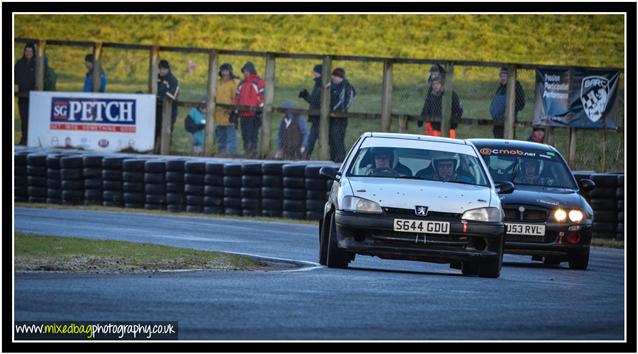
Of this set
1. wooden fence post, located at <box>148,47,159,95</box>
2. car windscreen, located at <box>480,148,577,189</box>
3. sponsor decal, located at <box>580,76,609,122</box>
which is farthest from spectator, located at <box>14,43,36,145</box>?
car windscreen, located at <box>480,148,577,189</box>

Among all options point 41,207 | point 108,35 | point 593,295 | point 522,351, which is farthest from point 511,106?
point 108,35

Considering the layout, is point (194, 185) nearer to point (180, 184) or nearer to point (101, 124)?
point (180, 184)

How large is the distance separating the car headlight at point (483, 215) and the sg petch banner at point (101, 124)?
1594 centimetres

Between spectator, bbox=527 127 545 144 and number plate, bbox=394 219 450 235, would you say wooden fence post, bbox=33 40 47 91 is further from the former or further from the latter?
number plate, bbox=394 219 450 235

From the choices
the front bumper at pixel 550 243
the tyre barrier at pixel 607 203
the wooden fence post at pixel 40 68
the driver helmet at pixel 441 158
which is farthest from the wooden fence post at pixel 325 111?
the driver helmet at pixel 441 158

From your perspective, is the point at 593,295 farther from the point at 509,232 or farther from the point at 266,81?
the point at 266,81

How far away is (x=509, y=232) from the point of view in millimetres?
16781

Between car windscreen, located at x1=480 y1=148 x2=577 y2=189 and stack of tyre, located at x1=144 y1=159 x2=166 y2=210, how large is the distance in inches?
346

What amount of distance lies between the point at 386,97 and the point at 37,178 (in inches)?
261

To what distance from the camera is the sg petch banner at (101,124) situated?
29438mm

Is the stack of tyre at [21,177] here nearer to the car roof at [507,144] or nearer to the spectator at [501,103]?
the spectator at [501,103]

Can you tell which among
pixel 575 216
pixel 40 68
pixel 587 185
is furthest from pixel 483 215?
pixel 40 68

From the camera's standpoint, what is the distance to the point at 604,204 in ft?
75.2

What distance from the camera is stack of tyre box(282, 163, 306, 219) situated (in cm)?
2438
